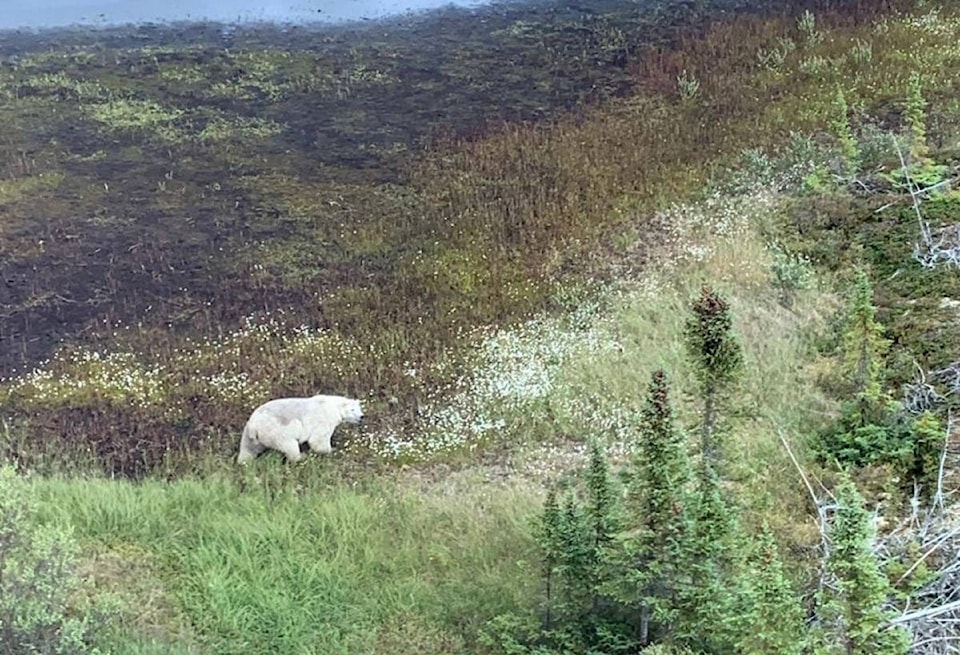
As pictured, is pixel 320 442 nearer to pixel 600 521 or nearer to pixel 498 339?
pixel 498 339

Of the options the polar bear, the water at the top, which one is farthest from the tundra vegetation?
the water at the top

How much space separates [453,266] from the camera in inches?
381

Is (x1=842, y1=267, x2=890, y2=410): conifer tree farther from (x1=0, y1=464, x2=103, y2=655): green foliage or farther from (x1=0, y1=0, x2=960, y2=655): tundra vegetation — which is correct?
(x1=0, y1=464, x2=103, y2=655): green foliage

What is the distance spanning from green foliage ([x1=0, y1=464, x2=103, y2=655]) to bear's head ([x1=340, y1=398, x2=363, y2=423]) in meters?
2.74

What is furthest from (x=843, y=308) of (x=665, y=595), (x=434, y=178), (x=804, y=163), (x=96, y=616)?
(x=96, y=616)

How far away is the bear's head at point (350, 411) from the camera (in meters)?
7.32

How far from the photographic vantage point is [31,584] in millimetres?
4523

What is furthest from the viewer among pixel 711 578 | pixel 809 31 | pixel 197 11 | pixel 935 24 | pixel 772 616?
pixel 197 11

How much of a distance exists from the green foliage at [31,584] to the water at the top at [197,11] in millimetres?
14209

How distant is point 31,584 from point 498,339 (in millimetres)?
4564

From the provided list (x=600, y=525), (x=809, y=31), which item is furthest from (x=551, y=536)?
(x=809, y=31)

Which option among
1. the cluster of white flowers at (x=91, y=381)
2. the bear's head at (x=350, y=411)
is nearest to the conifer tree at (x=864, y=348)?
the bear's head at (x=350, y=411)

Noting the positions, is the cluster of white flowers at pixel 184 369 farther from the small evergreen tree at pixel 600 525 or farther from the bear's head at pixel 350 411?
the small evergreen tree at pixel 600 525

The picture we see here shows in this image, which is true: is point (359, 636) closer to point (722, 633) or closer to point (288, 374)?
point (722, 633)
